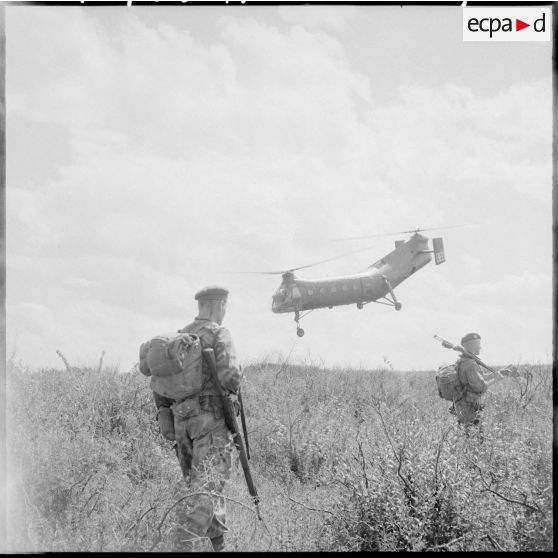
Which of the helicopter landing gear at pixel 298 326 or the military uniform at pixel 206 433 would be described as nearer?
the military uniform at pixel 206 433

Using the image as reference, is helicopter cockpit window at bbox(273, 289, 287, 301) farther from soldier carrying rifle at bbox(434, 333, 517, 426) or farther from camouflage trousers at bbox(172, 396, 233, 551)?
camouflage trousers at bbox(172, 396, 233, 551)

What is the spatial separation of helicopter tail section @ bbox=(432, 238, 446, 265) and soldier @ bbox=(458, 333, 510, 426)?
21091mm

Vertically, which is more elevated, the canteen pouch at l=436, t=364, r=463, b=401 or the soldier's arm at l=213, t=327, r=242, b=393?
the soldier's arm at l=213, t=327, r=242, b=393

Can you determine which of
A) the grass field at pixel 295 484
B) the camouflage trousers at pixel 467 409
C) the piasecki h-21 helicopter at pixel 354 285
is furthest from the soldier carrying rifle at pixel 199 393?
the piasecki h-21 helicopter at pixel 354 285

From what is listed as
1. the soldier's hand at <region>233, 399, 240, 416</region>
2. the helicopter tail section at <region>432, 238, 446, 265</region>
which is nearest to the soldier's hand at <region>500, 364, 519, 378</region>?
the soldier's hand at <region>233, 399, 240, 416</region>

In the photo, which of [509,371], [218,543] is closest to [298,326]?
[509,371]

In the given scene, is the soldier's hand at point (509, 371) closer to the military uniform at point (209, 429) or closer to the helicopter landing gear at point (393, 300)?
the military uniform at point (209, 429)

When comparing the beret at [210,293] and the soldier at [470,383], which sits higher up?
the beret at [210,293]

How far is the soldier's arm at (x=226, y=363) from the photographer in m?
5.25

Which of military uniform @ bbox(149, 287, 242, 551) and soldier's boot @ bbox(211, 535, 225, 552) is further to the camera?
soldier's boot @ bbox(211, 535, 225, 552)

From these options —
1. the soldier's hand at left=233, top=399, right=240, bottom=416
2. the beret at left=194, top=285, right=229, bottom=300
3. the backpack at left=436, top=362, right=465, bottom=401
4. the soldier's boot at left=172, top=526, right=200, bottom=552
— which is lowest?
the soldier's boot at left=172, top=526, right=200, bottom=552

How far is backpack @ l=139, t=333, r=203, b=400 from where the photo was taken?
517 centimetres

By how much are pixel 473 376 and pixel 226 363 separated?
462cm

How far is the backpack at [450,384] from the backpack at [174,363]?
476 centimetres
